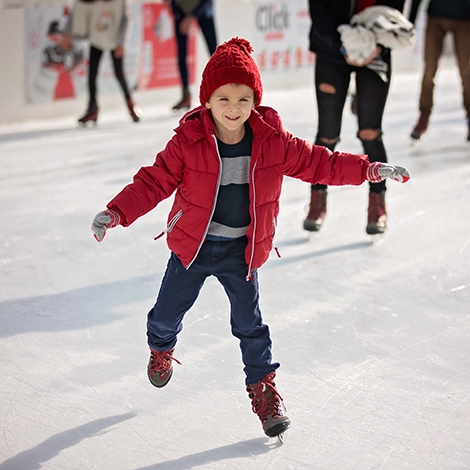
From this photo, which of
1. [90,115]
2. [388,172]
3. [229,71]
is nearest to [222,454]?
[388,172]

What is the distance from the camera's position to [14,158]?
17.3ft

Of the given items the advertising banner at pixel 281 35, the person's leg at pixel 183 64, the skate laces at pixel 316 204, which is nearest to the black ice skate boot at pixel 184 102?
the person's leg at pixel 183 64

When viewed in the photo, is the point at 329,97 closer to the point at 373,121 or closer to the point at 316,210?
the point at 373,121

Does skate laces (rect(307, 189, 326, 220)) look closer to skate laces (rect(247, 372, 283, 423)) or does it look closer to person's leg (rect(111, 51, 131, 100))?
skate laces (rect(247, 372, 283, 423))

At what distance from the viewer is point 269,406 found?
209 centimetres

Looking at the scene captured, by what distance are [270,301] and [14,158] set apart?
9.26 feet

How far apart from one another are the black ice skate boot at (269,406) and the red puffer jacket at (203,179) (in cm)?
31

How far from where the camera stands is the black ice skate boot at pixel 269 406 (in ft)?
6.71

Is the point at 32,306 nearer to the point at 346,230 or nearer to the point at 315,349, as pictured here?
the point at 315,349

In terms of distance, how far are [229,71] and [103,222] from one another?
48 centimetres

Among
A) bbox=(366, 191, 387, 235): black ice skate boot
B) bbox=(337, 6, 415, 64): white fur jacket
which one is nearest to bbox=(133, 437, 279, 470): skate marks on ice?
bbox=(366, 191, 387, 235): black ice skate boot

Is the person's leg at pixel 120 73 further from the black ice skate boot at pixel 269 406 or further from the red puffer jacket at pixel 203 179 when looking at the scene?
the black ice skate boot at pixel 269 406

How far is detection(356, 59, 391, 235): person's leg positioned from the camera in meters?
3.47

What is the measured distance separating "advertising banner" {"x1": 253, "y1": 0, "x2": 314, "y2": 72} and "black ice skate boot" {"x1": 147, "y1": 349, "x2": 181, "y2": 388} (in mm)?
6408
